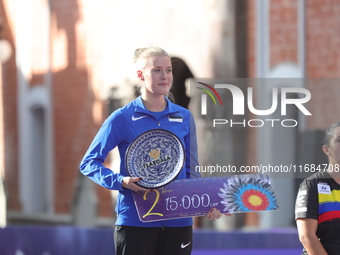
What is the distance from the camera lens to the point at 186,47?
29.4 ft

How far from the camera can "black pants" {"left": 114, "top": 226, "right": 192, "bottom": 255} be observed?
3.30 m

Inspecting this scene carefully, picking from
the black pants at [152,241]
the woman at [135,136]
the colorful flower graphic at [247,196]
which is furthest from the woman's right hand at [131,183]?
the colorful flower graphic at [247,196]

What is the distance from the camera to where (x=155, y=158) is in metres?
3.38

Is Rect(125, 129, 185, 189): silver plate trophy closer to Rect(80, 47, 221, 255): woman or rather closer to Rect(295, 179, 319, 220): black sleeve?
Rect(80, 47, 221, 255): woman

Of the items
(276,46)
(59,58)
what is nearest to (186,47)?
(276,46)

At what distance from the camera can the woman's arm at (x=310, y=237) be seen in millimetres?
3039

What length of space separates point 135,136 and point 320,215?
2.63 feet

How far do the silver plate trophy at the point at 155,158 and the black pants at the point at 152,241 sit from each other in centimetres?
19

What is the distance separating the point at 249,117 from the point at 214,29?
197 inches
